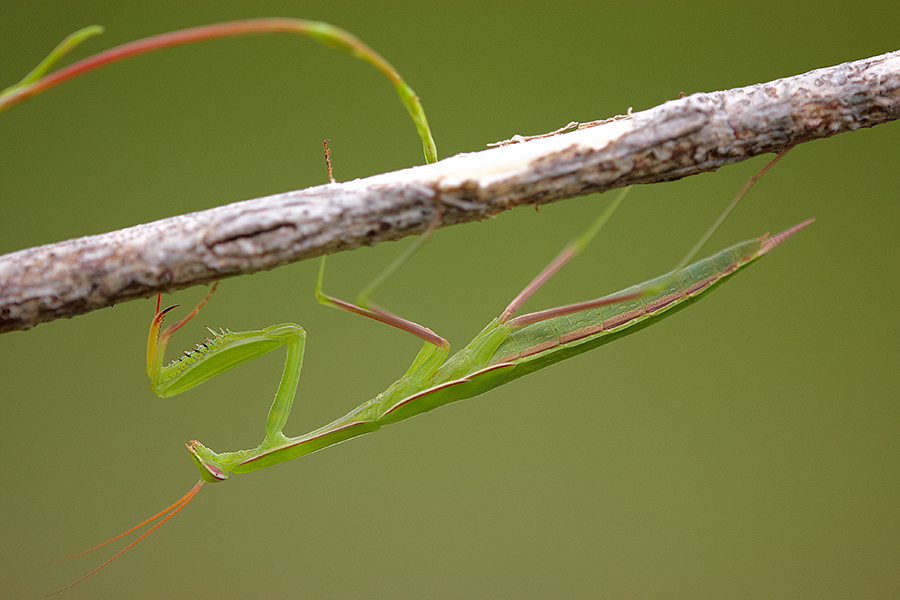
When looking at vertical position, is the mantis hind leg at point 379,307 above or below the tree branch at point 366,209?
below

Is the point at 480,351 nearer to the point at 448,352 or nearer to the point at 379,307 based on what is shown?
the point at 448,352

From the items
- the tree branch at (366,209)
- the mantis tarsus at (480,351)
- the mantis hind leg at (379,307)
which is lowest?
the mantis tarsus at (480,351)

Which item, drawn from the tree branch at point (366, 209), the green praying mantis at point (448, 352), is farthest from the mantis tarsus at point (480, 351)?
the tree branch at point (366, 209)

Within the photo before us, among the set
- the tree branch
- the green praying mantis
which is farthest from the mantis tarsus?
the tree branch

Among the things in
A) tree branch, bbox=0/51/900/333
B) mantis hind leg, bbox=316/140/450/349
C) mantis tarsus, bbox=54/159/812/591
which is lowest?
mantis tarsus, bbox=54/159/812/591

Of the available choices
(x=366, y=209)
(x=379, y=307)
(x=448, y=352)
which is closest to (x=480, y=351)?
(x=448, y=352)

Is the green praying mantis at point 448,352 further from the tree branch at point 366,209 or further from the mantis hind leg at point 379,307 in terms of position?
the tree branch at point 366,209

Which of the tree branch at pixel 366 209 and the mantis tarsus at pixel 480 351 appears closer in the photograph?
the tree branch at pixel 366 209

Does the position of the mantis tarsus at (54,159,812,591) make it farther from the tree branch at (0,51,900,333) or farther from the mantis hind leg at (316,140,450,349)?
the tree branch at (0,51,900,333)
